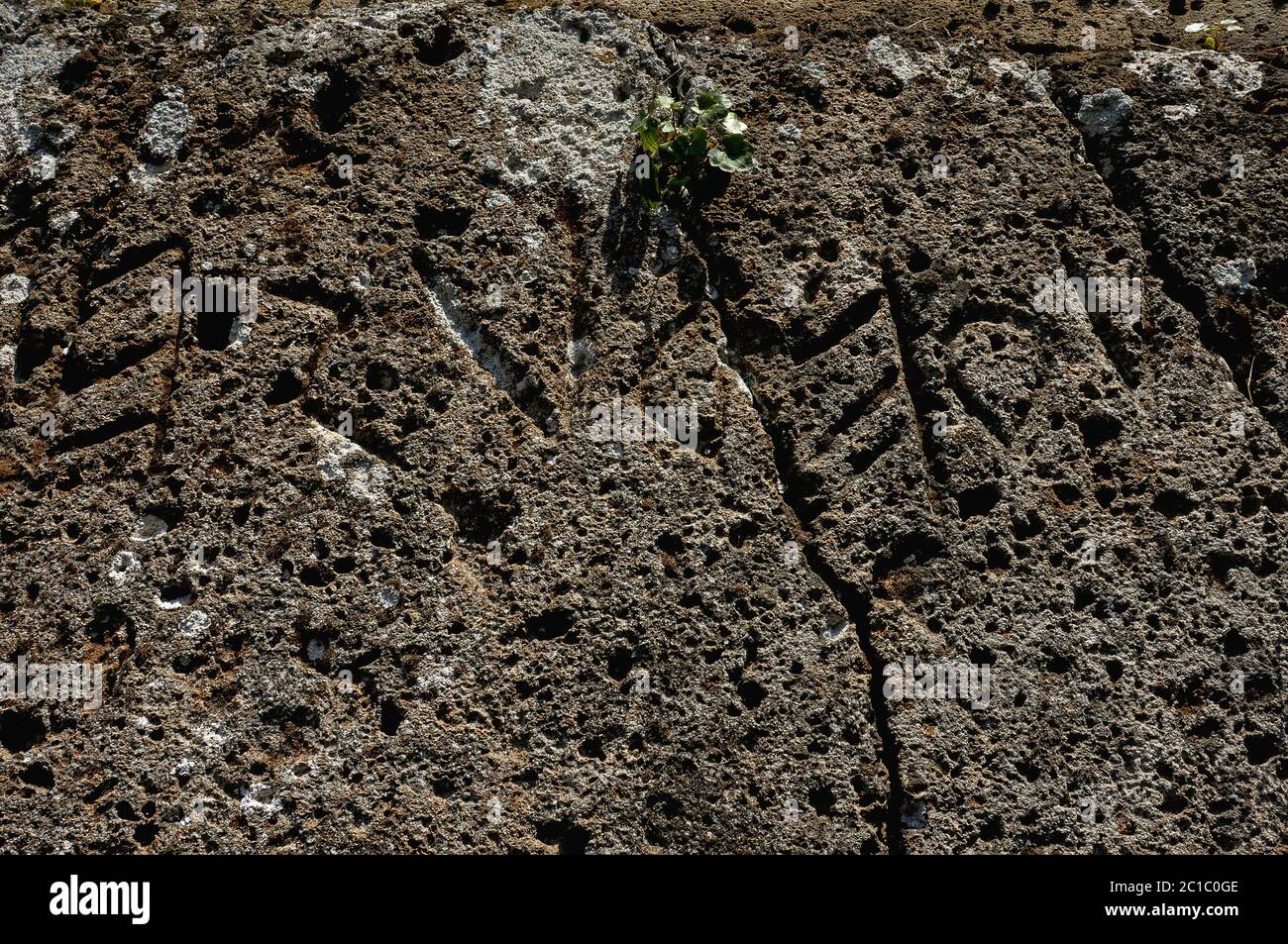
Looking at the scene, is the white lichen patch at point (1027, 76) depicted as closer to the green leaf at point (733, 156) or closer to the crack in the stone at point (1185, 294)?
the crack in the stone at point (1185, 294)

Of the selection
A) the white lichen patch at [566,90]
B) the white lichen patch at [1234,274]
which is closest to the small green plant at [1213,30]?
the white lichen patch at [1234,274]

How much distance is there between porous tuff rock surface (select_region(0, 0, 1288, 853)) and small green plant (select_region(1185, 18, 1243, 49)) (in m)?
0.06

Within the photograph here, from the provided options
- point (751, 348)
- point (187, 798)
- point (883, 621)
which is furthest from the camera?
point (751, 348)

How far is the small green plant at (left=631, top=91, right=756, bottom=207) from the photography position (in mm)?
2789

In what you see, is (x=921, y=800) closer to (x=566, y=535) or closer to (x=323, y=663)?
(x=566, y=535)

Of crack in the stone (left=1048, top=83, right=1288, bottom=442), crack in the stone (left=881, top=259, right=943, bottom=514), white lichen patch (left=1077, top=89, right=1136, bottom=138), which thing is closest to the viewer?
crack in the stone (left=881, top=259, right=943, bottom=514)

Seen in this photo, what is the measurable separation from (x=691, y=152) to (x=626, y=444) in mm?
664

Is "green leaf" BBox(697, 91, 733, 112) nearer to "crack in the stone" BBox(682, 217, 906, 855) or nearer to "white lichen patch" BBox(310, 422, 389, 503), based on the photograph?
"crack in the stone" BBox(682, 217, 906, 855)

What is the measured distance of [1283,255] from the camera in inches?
111

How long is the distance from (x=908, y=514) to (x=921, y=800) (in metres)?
0.56

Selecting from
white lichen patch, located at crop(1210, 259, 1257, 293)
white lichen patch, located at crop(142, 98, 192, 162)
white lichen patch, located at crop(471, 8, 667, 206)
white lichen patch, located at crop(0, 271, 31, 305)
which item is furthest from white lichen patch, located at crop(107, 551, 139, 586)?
white lichen patch, located at crop(1210, 259, 1257, 293)

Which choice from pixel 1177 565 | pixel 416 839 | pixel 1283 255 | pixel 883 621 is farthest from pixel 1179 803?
pixel 416 839

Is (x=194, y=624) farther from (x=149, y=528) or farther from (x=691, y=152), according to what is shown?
(x=691, y=152)

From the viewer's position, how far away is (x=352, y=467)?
2582 millimetres
